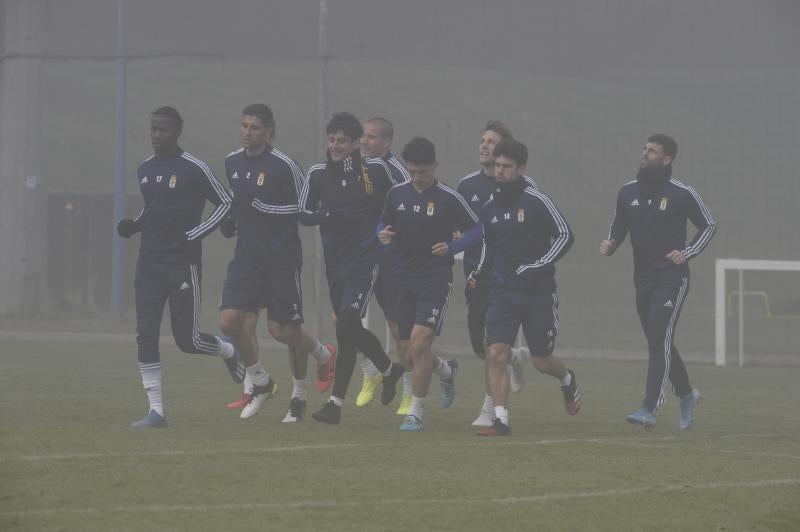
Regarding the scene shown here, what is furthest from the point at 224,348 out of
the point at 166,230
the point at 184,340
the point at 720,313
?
the point at 720,313

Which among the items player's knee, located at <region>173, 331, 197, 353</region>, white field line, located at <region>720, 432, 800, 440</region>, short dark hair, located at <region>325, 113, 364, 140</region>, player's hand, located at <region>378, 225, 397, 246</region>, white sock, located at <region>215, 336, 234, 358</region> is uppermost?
short dark hair, located at <region>325, 113, 364, 140</region>

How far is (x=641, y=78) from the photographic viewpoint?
21.9 metres

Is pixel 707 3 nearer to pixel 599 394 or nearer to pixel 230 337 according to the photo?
pixel 599 394

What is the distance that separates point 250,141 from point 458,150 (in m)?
11.6

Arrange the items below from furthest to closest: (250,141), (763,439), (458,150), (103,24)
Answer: (103,24) < (458,150) < (250,141) < (763,439)

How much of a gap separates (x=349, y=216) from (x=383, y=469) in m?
3.33

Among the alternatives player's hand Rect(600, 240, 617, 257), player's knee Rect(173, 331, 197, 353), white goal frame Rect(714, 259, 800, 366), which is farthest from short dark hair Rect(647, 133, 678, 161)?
white goal frame Rect(714, 259, 800, 366)

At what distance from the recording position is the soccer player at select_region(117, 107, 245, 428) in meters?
11.2

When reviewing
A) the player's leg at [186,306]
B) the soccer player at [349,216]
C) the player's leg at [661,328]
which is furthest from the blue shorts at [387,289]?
the player's leg at [661,328]

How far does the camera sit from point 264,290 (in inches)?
476

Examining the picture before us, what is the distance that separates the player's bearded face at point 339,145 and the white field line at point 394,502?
13.7 ft

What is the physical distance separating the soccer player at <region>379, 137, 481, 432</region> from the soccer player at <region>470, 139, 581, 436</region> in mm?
251

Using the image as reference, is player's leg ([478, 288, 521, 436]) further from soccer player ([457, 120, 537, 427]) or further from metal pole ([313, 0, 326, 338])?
metal pole ([313, 0, 326, 338])

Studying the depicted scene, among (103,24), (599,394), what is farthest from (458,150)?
(599,394)
